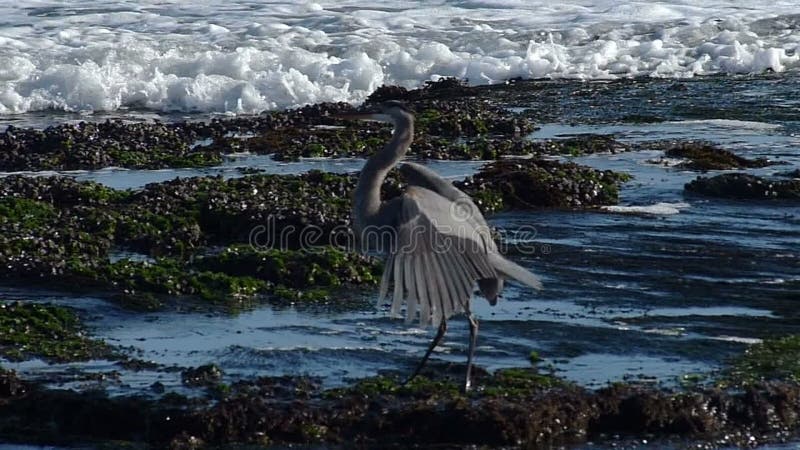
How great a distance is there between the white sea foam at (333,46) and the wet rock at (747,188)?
330 inches

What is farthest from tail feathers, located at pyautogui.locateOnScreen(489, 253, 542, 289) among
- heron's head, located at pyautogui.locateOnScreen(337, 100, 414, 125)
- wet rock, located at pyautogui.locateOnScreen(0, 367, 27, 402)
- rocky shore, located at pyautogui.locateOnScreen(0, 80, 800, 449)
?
wet rock, located at pyautogui.locateOnScreen(0, 367, 27, 402)

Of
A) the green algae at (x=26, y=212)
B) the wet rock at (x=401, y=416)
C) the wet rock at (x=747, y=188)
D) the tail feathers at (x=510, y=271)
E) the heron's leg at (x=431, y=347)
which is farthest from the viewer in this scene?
the wet rock at (x=747, y=188)

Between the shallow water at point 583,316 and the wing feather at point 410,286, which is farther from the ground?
the wing feather at point 410,286

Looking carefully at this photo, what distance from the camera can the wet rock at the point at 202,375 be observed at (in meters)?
6.74

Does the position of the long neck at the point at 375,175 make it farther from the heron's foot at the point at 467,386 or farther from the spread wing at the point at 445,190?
the heron's foot at the point at 467,386

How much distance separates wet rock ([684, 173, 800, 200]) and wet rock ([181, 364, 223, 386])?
20.8 feet

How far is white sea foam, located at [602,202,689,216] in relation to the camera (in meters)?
11.5

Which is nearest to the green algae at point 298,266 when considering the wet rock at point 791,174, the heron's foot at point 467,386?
the heron's foot at point 467,386

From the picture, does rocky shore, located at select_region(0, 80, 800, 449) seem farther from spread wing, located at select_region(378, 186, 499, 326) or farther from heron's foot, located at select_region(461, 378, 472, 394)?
spread wing, located at select_region(378, 186, 499, 326)

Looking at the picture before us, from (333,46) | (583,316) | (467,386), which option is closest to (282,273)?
(583,316)

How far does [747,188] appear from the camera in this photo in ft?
39.4

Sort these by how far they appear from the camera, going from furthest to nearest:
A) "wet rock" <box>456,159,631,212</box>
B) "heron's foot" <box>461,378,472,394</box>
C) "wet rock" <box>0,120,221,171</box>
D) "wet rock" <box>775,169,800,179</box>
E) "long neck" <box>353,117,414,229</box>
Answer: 1. "wet rock" <box>0,120,221,171</box>
2. "wet rock" <box>775,169,800,179</box>
3. "wet rock" <box>456,159,631,212</box>
4. "long neck" <box>353,117,414,229</box>
5. "heron's foot" <box>461,378,472,394</box>

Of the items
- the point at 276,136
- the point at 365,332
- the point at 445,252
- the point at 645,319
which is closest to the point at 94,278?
the point at 365,332

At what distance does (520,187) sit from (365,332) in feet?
13.6
